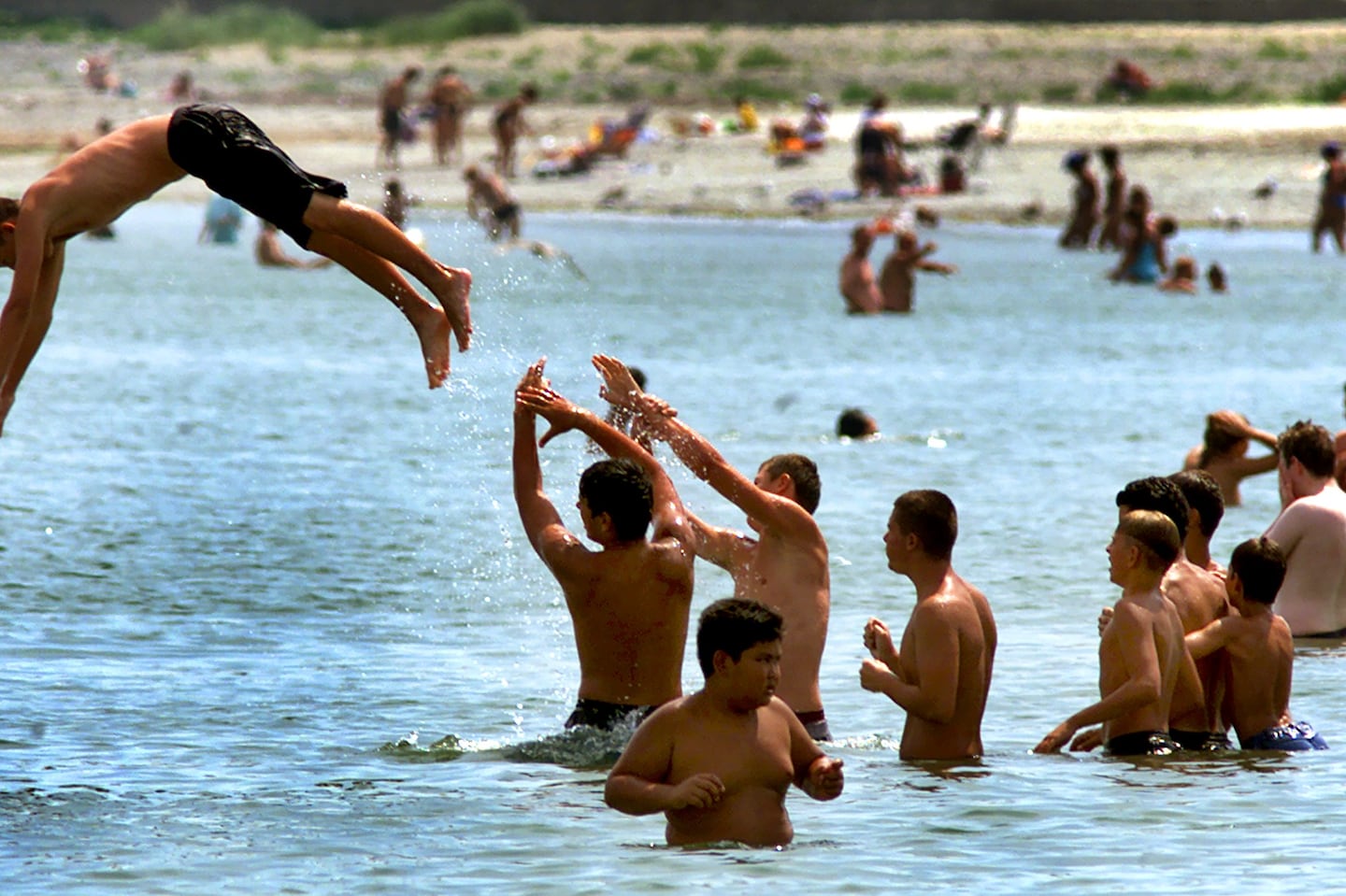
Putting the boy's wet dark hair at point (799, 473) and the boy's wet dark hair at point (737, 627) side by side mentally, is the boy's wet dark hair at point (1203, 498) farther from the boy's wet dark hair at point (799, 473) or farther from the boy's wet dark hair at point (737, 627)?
the boy's wet dark hair at point (737, 627)

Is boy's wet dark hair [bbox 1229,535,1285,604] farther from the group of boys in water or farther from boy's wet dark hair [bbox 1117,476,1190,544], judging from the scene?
boy's wet dark hair [bbox 1117,476,1190,544]

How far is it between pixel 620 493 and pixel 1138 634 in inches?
73.5

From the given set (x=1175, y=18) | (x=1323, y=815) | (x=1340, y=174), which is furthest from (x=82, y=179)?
(x=1175, y=18)

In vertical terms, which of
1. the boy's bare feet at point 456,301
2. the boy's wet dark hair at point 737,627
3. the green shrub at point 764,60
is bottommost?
the boy's wet dark hair at point 737,627

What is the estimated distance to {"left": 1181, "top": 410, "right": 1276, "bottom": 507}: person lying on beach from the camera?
40.7 feet

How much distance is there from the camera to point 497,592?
42.8 feet

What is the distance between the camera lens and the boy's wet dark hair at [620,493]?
7434 millimetres

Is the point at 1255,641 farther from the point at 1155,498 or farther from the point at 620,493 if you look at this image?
the point at 620,493

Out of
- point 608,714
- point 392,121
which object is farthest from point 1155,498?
point 392,121

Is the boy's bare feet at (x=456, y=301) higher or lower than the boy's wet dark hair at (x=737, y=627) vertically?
higher

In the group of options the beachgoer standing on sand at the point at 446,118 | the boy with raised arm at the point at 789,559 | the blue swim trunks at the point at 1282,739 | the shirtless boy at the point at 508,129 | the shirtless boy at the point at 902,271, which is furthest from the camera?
the beachgoer standing on sand at the point at 446,118

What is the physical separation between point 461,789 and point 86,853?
1479mm

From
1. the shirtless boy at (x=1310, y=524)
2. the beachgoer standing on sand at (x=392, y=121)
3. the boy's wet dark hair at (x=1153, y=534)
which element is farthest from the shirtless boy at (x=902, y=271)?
the boy's wet dark hair at (x=1153, y=534)

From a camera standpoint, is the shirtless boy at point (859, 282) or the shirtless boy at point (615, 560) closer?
the shirtless boy at point (615, 560)
